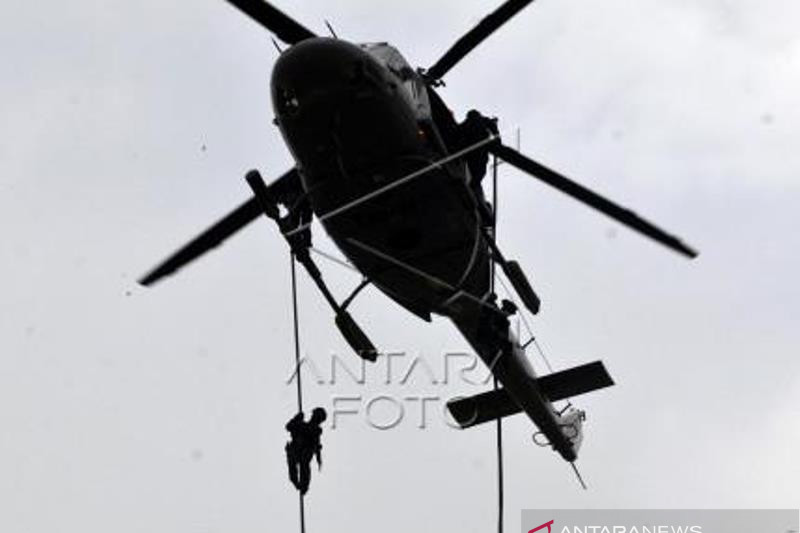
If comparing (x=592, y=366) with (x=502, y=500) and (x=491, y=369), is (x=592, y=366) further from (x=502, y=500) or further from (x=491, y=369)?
(x=502, y=500)

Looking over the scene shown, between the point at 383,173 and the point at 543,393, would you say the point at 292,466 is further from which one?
the point at 543,393

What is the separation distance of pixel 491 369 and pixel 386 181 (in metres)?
4.59

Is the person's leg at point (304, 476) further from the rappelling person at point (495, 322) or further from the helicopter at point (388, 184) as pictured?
the rappelling person at point (495, 322)

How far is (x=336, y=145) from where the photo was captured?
1341cm

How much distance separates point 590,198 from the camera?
45.2 ft

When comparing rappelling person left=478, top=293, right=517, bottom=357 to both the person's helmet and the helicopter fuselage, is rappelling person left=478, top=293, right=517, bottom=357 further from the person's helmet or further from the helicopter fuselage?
the person's helmet

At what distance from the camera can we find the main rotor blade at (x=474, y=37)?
45.7ft

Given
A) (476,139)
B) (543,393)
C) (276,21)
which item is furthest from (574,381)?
(276,21)

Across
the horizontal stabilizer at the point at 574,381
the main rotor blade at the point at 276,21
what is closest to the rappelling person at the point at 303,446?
the main rotor blade at the point at 276,21

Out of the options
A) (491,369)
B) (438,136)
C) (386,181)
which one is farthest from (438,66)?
(491,369)

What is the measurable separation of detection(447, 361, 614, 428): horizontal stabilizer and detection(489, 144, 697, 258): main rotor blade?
440 centimetres

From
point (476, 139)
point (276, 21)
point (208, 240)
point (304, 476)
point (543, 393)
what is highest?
point (276, 21)

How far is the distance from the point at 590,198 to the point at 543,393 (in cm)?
527

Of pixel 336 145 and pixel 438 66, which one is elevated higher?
pixel 438 66
